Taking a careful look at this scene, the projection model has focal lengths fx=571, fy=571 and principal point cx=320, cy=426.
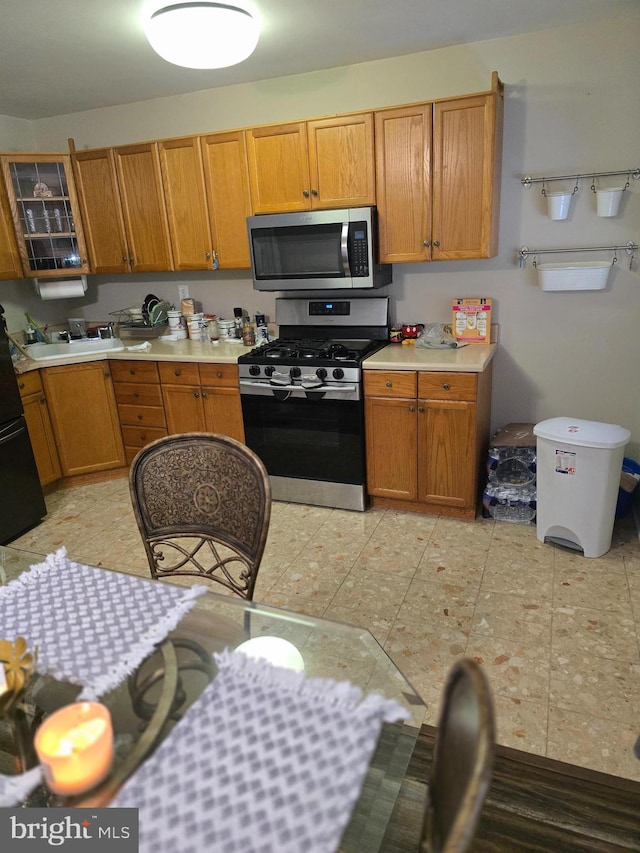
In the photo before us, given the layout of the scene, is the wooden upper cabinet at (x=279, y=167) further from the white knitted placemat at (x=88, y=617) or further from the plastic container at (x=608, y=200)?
the white knitted placemat at (x=88, y=617)

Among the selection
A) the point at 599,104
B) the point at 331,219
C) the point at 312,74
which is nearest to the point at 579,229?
the point at 599,104

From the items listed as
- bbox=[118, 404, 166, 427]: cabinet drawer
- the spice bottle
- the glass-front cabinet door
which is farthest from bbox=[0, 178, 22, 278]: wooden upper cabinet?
the spice bottle

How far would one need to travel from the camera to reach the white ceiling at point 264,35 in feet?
7.93

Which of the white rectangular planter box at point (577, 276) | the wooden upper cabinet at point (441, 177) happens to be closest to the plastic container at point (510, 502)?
the white rectangular planter box at point (577, 276)

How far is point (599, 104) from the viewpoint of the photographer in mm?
2873

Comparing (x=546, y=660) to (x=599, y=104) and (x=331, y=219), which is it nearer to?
(x=331, y=219)

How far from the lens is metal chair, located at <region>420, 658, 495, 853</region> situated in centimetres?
62

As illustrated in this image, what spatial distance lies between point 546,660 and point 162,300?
134 inches

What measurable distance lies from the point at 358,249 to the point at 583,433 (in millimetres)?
1515

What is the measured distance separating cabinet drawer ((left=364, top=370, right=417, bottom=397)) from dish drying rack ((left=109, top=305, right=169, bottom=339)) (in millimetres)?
1834

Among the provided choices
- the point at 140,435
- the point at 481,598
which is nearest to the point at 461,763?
the point at 481,598

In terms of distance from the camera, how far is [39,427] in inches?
143

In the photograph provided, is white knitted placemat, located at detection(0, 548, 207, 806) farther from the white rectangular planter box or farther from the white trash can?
the white rectangular planter box

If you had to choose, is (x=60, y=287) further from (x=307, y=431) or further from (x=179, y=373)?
(x=307, y=431)
